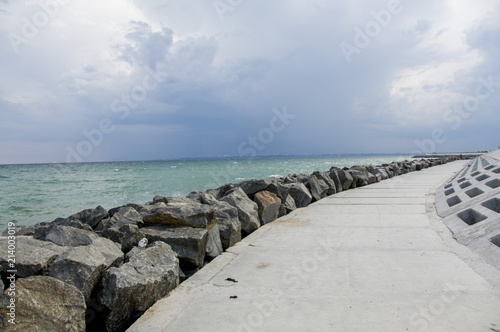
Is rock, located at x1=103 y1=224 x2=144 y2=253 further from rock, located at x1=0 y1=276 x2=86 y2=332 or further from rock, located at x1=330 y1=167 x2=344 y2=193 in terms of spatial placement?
rock, located at x1=330 y1=167 x2=344 y2=193

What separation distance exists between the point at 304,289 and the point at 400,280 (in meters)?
0.82

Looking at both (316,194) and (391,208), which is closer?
(391,208)

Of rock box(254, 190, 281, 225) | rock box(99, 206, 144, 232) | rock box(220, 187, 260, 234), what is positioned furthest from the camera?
rock box(254, 190, 281, 225)

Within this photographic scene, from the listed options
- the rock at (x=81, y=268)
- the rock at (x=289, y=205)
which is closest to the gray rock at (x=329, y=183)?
the rock at (x=289, y=205)

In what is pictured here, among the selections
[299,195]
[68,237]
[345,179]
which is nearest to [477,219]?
[299,195]

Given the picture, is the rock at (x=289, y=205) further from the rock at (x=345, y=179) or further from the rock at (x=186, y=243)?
the rock at (x=345, y=179)

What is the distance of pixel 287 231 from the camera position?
5.04 metres

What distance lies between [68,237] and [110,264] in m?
0.65

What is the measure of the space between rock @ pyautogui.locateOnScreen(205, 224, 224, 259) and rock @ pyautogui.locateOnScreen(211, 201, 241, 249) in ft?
0.49

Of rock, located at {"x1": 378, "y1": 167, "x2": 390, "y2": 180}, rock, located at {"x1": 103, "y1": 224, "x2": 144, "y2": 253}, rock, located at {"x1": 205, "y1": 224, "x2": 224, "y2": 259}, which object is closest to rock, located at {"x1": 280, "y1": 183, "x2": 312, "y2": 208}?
rock, located at {"x1": 205, "y1": 224, "x2": 224, "y2": 259}

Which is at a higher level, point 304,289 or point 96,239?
point 96,239

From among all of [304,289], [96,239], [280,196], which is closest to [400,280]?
[304,289]

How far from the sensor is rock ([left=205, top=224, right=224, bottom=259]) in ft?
13.0

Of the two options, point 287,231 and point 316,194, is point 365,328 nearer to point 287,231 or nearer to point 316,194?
point 287,231
